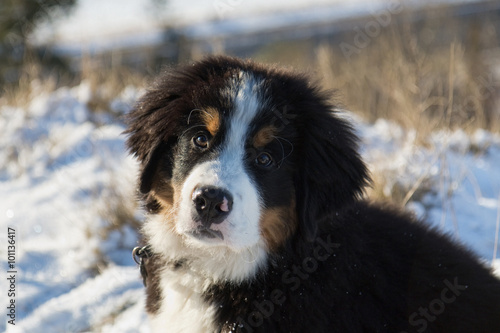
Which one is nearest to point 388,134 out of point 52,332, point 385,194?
point 385,194

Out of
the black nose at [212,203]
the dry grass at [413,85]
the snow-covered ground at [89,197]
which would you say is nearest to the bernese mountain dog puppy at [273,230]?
the black nose at [212,203]

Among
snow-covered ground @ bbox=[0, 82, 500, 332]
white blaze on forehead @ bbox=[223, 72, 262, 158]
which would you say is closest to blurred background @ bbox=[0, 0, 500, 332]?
snow-covered ground @ bbox=[0, 82, 500, 332]

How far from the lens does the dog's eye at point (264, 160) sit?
2.81 m

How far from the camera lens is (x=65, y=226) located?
5203mm

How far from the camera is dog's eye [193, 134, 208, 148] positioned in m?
2.79

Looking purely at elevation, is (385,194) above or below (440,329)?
above

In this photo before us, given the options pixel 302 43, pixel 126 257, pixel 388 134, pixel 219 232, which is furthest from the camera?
pixel 302 43

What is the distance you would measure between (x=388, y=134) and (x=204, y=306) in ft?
15.5

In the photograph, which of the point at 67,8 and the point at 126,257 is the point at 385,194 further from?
the point at 67,8

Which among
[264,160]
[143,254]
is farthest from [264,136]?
[143,254]

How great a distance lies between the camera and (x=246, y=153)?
2.76m

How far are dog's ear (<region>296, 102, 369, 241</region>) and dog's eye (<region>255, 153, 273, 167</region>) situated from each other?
19cm

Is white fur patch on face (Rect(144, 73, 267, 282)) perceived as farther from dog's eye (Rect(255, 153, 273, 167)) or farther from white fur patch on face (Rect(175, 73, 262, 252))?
dog's eye (Rect(255, 153, 273, 167))

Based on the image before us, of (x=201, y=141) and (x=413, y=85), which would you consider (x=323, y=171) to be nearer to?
(x=201, y=141)
